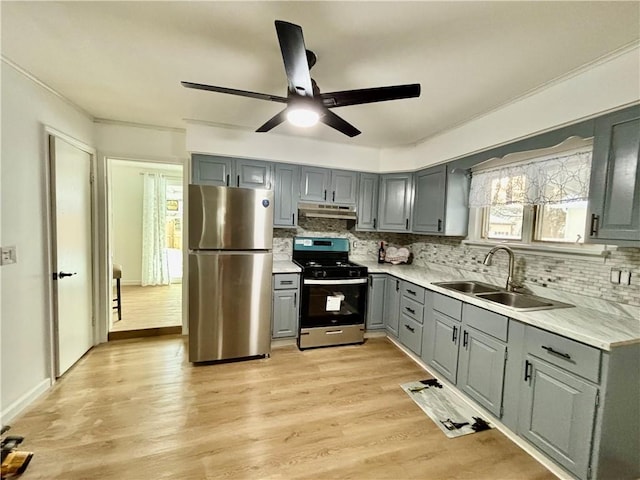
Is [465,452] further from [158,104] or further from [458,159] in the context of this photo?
[158,104]

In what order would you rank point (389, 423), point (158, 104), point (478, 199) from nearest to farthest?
point (389, 423)
point (158, 104)
point (478, 199)

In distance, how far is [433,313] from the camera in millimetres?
2551

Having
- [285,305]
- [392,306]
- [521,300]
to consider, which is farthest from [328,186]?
[521,300]

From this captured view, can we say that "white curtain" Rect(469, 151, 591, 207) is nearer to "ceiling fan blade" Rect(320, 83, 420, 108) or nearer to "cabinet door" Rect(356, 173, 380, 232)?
"cabinet door" Rect(356, 173, 380, 232)

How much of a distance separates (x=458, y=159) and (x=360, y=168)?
116 centimetres

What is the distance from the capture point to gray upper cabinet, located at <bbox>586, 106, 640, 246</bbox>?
1.53 m

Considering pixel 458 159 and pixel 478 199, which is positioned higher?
pixel 458 159

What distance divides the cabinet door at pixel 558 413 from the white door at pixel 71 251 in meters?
3.58

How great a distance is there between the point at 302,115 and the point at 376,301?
237 centimetres

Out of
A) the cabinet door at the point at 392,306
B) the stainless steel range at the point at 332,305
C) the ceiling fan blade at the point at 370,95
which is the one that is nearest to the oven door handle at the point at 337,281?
the stainless steel range at the point at 332,305

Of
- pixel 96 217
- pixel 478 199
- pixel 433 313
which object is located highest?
pixel 478 199

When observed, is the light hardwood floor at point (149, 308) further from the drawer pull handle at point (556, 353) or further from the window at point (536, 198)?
the window at point (536, 198)

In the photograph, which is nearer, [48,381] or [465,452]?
[465,452]

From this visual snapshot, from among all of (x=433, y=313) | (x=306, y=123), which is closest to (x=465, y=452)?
(x=433, y=313)
